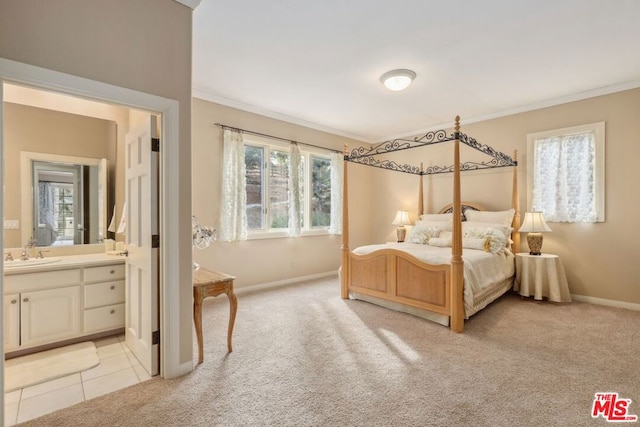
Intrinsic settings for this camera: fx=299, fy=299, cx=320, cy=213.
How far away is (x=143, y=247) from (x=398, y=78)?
2.95 metres

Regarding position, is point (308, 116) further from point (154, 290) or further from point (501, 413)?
point (501, 413)

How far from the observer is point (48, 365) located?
2.31 m

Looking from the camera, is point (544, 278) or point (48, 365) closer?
point (48, 365)

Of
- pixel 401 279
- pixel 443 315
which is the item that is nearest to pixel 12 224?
pixel 401 279

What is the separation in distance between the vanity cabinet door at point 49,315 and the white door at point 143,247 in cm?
50

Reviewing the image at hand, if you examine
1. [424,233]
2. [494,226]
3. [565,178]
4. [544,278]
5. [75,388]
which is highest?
[565,178]

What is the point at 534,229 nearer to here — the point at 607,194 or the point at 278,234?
the point at 607,194

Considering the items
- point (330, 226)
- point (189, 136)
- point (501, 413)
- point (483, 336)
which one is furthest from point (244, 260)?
point (501, 413)

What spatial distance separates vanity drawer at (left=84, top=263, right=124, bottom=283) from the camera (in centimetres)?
268

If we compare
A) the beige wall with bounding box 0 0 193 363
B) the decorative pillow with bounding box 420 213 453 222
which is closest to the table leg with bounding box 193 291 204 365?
the beige wall with bounding box 0 0 193 363

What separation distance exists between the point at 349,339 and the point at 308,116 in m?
3.44

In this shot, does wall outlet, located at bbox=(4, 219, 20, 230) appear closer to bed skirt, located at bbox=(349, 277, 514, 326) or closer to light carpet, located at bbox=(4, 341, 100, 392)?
light carpet, located at bbox=(4, 341, 100, 392)

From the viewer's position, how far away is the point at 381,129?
18.4 ft

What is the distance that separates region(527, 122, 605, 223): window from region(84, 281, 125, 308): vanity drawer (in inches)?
205
